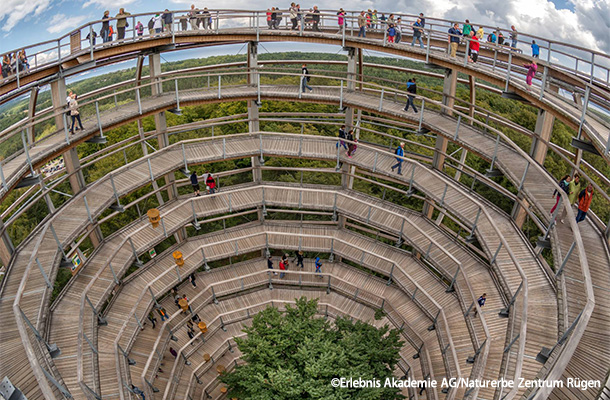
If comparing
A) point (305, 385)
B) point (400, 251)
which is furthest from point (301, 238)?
point (305, 385)

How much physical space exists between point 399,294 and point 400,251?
8.16 ft

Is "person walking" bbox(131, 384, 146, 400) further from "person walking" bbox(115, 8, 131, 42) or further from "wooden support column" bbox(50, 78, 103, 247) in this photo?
"person walking" bbox(115, 8, 131, 42)

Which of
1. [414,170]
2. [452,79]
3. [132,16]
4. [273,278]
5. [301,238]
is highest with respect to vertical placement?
[452,79]

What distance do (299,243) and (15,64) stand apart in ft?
50.8

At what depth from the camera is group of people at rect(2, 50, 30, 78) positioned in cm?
1727

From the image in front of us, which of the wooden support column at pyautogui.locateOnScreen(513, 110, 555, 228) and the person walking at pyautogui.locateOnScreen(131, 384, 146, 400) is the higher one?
the wooden support column at pyautogui.locateOnScreen(513, 110, 555, 228)

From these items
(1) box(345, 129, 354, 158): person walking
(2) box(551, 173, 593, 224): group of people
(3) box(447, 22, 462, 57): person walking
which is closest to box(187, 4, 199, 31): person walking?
(1) box(345, 129, 354, 158): person walking

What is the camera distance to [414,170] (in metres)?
23.0

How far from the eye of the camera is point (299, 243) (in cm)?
2520

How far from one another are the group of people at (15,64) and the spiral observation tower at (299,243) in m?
0.37

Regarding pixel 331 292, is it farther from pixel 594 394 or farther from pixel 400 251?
pixel 594 394

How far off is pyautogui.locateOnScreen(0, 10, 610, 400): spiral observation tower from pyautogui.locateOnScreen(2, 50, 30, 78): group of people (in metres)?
0.37

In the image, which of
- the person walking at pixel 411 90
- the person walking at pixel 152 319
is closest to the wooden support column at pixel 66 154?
the person walking at pixel 152 319

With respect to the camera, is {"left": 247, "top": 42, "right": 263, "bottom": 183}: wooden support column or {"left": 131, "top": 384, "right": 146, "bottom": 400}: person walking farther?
{"left": 247, "top": 42, "right": 263, "bottom": 183}: wooden support column
